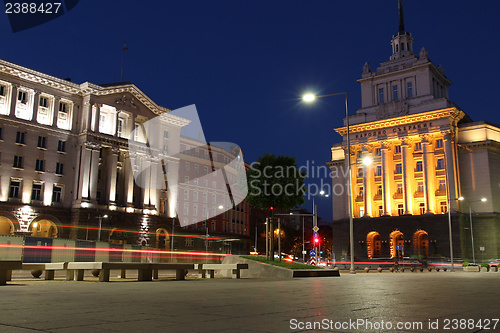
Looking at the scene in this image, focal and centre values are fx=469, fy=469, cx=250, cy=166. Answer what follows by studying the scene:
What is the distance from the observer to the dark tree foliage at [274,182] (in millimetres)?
30922

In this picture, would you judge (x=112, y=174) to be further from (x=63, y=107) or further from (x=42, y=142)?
(x=63, y=107)

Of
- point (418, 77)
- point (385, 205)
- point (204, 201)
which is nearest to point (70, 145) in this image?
point (204, 201)

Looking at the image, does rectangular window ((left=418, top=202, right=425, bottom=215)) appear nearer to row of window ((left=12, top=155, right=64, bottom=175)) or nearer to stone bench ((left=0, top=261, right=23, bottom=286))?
row of window ((left=12, top=155, right=64, bottom=175))

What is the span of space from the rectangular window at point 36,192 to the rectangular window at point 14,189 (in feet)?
5.69

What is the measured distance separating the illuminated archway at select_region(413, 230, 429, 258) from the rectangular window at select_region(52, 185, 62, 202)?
164ft

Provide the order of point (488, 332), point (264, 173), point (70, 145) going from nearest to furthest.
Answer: point (488, 332), point (264, 173), point (70, 145)

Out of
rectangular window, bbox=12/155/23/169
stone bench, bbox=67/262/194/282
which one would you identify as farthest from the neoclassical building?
stone bench, bbox=67/262/194/282

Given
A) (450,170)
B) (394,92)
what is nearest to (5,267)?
(450,170)

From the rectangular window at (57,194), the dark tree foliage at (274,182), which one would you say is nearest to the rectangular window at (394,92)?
the dark tree foliage at (274,182)

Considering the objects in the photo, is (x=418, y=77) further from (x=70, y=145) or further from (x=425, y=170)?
(x=70, y=145)

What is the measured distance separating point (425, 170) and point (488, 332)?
69468mm

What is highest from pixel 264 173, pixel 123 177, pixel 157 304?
pixel 123 177

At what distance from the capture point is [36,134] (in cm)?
5972

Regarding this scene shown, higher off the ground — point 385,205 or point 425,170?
point 425,170
